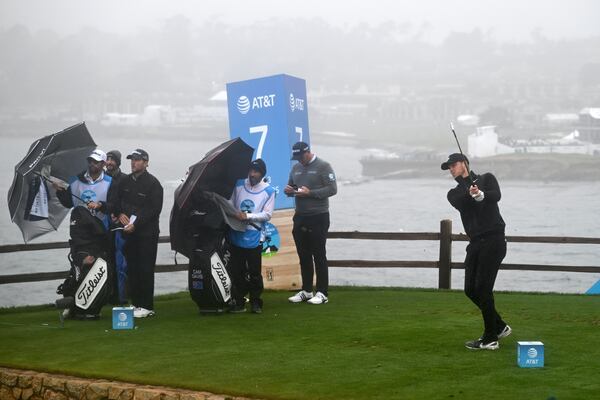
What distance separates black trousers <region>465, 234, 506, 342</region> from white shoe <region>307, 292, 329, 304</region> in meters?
3.43

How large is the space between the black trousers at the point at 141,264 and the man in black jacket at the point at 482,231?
3887 mm

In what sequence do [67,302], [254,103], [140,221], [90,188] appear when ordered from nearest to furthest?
[140,221] < [67,302] < [90,188] < [254,103]

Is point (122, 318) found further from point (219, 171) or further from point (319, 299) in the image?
point (319, 299)

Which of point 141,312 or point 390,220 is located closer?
point 141,312

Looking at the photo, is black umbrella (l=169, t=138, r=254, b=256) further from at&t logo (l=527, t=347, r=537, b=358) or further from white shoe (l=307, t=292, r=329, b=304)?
at&t logo (l=527, t=347, r=537, b=358)

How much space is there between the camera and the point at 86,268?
11.2m

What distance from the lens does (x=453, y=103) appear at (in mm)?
134750

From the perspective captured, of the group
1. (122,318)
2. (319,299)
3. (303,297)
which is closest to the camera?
(122,318)

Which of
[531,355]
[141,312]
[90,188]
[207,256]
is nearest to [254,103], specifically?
[90,188]

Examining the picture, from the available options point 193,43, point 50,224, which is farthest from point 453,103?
point 50,224

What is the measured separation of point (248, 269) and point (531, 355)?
408 centimetres

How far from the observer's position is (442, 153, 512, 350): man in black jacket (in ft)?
28.2

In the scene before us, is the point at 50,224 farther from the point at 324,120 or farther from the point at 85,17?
the point at 324,120

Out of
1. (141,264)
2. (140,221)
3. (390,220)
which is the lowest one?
(390,220)
